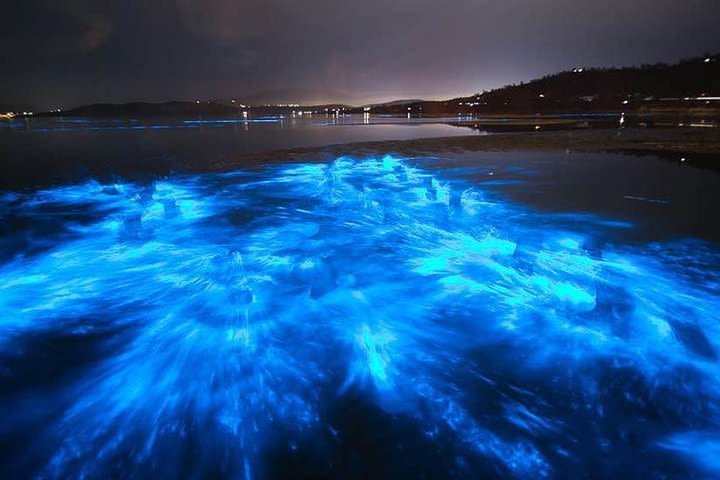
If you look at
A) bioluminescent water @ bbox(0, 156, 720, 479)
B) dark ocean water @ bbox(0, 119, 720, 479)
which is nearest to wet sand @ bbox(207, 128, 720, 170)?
dark ocean water @ bbox(0, 119, 720, 479)

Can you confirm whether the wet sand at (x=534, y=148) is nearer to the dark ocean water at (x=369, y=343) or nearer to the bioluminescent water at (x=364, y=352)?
the dark ocean water at (x=369, y=343)

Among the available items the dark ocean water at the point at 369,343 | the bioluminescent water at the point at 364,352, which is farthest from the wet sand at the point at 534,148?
the bioluminescent water at the point at 364,352

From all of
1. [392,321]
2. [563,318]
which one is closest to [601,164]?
[563,318]

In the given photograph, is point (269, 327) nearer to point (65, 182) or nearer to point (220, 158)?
point (65, 182)

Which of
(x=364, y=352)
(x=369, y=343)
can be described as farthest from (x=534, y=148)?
(x=364, y=352)

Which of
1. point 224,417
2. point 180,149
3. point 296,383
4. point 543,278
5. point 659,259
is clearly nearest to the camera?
point 224,417

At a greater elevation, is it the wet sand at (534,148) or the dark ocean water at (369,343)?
the wet sand at (534,148)
